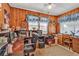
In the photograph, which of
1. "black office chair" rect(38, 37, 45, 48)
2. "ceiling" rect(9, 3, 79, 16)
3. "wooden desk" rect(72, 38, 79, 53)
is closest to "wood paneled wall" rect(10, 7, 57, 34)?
"ceiling" rect(9, 3, 79, 16)

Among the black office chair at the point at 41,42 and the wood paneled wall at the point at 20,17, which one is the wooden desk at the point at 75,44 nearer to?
the wood paneled wall at the point at 20,17

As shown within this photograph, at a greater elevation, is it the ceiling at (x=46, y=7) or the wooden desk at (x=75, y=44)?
the ceiling at (x=46, y=7)

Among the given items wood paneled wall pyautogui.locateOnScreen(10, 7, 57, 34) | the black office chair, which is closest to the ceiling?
wood paneled wall pyautogui.locateOnScreen(10, 7, 57, 34)

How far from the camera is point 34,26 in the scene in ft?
7.45

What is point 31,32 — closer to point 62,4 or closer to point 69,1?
point 62,4

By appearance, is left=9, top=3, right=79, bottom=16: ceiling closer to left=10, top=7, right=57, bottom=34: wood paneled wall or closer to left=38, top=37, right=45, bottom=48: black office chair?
left=10, top=7, right=57, bottom=34: wood paneled wall

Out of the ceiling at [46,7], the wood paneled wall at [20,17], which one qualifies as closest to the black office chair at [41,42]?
the wood paneled wall at [20,17]

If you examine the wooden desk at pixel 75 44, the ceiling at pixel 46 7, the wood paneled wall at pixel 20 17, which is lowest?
the wooden desk at pixel 75 44

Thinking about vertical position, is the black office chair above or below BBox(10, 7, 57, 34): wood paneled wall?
below

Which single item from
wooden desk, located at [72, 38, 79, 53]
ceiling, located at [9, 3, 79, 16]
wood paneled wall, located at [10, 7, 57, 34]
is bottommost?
wooden desk, located at [72, 38, 79, 53]

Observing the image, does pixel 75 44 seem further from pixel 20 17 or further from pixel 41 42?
pixel 20 17

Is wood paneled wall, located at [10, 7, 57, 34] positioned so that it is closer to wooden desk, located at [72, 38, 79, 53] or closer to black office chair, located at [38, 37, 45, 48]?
black office chair, located at [38, 37, 45, 48]

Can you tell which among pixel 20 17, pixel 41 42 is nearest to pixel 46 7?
pixel 20 17

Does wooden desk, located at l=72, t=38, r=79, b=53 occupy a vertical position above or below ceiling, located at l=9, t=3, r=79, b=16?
below
